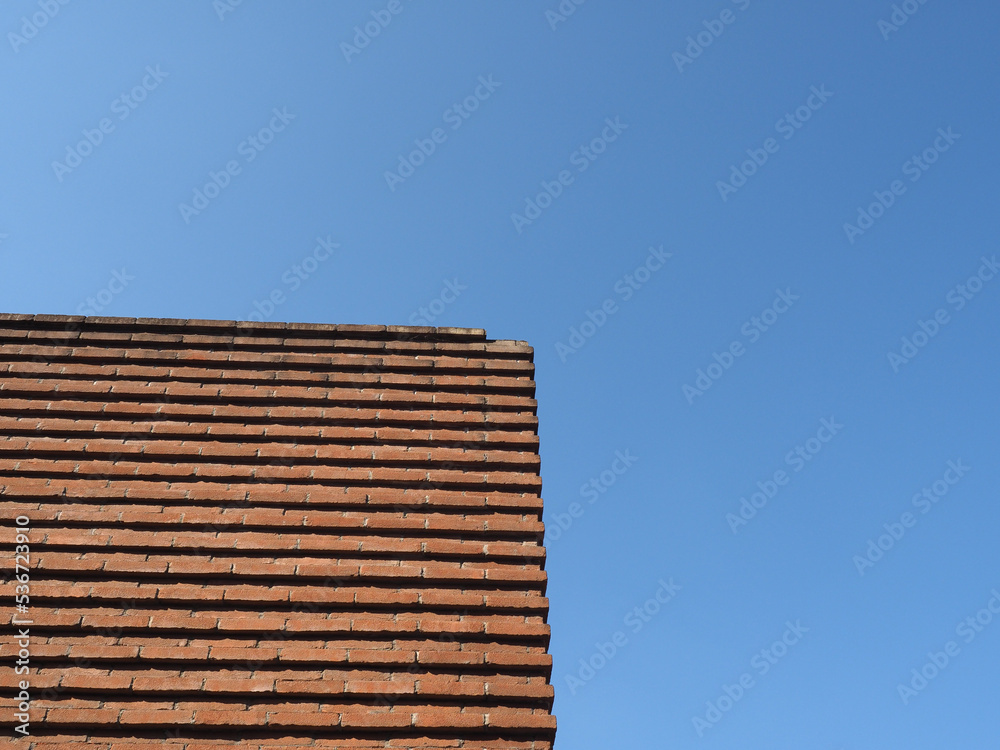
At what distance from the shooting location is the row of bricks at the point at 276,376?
5.96 m

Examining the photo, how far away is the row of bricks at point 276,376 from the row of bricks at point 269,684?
210cm

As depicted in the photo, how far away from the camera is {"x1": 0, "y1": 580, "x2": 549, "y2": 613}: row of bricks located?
484 cm

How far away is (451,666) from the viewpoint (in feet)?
15.4

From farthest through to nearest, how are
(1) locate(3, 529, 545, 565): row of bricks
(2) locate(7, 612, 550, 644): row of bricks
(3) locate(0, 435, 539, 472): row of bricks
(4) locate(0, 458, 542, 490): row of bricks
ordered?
(3) locate(0, 435, 539, 472): row of bricks
(4) locate(0, 458, 542, 490): row of bricks
(1) locate(3, 529, 545, 565): row of bricks
(2) locate(7, 612, 550, 644): row of bricks

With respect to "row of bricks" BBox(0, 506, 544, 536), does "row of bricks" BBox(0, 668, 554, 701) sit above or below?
below

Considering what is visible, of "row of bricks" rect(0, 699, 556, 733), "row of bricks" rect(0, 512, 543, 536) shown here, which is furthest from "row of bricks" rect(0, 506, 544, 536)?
"row of bricks" rect(0, 699, 556, 733)

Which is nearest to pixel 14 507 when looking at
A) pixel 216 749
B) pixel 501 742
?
pixel 216 749

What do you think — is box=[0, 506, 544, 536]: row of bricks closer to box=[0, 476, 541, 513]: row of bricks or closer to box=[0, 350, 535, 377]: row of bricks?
box=[0, 476, 541, 513]: row of bricks

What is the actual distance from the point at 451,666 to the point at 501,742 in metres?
0.48

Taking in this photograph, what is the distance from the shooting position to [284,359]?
20.1 ft

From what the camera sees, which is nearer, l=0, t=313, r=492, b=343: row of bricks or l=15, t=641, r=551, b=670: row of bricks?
l=15, t=641, r=551, b=670: row of bricks

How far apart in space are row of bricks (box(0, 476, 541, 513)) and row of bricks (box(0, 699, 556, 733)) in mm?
1261

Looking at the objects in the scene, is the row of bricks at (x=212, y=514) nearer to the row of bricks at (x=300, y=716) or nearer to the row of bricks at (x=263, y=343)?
the row of bricks at (x=300, y=716)

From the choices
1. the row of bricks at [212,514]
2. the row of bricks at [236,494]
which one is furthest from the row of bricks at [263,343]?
the row of bricks at [212,514]
